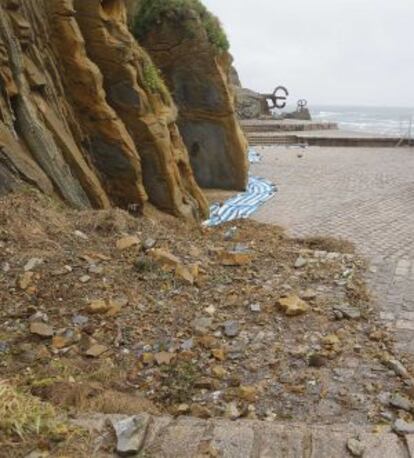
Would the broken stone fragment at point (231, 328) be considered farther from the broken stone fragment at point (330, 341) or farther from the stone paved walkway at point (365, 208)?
the stone paved walkway at point (365, 208)

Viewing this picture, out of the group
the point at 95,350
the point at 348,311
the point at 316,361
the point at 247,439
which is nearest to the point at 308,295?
the point at 348,311

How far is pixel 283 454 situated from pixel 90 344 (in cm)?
188

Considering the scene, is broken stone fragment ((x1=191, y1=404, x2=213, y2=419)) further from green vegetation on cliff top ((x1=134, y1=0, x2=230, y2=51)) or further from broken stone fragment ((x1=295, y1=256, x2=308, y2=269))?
green vegetation on cliff top ((x1=134, y1=0, x2=230, y2=51))

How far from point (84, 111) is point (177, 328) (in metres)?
4.54

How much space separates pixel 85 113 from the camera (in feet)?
26.1

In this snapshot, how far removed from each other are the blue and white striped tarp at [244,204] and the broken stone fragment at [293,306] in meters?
4.66

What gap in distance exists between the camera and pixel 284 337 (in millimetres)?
4559

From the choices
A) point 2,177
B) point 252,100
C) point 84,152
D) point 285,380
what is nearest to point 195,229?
point 84,152

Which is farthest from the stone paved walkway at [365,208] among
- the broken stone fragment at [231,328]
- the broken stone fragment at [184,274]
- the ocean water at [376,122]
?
the ocean water at [376,122]

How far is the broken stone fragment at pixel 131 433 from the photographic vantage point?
2.79m

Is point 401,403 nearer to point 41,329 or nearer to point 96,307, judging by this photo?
point 96,307

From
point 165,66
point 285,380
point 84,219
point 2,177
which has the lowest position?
point 285,380

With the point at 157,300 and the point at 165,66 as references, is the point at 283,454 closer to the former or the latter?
Answer: the point at 157,300

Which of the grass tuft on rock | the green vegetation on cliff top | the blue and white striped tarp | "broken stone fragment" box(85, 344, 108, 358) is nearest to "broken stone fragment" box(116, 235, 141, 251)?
"broken stone fragment" box(85, 344, 108, 358)
